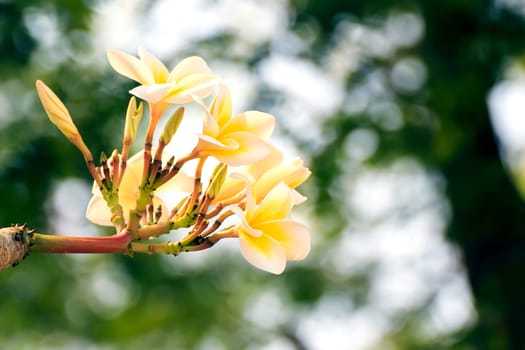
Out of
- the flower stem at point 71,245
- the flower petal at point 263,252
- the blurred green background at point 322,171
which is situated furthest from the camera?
the blurred green background at point 322,171

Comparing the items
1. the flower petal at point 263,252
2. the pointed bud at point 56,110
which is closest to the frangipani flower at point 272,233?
the flower petal at point 263,252

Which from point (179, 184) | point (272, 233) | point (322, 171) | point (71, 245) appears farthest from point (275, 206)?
point (322, 171)

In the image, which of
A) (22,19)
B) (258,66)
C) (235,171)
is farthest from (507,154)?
(235,171)

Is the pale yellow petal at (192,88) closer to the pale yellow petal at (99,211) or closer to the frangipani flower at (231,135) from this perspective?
the frangipani flower at (231,135)

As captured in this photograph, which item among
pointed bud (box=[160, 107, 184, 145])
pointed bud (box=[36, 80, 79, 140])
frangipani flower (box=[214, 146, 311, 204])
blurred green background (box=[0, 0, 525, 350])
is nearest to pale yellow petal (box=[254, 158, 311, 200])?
frangipani flower (box=[214, 146, 311, 204])

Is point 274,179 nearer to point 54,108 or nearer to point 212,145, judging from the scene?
point 212,145

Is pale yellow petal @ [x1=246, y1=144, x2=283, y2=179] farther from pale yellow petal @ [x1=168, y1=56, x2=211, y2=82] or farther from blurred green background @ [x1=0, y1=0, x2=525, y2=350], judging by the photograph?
blurred green background @ [x1=0, y1=0, x2=525, y2=350]

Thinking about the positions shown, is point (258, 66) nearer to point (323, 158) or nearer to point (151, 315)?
point (323, 158)
